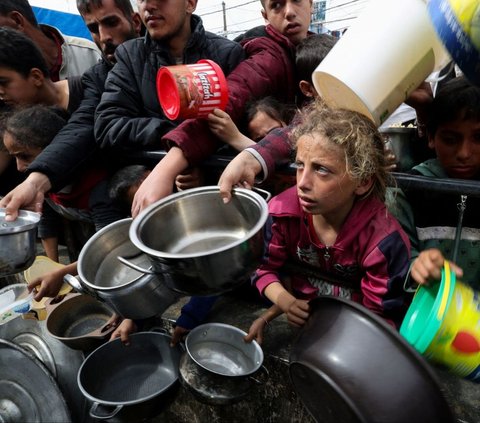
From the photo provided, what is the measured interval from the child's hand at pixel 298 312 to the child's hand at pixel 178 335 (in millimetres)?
684

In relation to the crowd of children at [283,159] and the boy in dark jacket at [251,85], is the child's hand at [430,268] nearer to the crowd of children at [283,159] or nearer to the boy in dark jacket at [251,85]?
the crowd of children at [283,159]

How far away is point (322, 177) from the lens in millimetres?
1278

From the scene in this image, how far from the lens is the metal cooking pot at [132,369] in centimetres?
178

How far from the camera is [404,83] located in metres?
1.08

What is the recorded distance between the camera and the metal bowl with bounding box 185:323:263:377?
1.70 m

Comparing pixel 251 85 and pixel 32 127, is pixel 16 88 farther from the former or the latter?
pixel 251 85

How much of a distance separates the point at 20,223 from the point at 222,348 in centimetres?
115

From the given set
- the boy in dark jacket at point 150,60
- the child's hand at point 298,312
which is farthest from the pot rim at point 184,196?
the boy in dark jacket at point 150,60

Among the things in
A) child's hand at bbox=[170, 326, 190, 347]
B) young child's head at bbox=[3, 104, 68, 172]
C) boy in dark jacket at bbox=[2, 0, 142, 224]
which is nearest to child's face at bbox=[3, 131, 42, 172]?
young child's head at bbox=[3, 104, 68, 172]

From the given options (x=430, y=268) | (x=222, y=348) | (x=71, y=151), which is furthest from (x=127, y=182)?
(x=430, y=268)

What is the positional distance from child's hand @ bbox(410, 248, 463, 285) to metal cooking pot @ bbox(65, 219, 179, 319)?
33.2 inches

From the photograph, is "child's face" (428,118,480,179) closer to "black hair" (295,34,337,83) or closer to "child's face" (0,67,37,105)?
"black hair" (295,34,337,83)

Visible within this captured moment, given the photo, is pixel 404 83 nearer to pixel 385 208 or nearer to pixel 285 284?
pixel 385 208

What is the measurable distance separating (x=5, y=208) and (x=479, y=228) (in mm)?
2025
